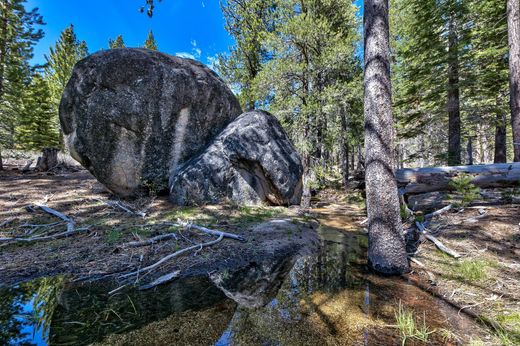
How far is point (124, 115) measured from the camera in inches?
303

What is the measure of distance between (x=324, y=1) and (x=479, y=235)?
11.5 metres

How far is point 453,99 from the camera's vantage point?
10742mm

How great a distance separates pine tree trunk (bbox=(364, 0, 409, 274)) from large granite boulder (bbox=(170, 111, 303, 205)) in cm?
452

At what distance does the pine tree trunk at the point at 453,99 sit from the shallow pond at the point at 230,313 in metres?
9.90

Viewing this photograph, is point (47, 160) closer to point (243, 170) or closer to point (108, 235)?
point (108, 235)

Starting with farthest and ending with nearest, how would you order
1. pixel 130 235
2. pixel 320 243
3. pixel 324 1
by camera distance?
pixel 324 1 → pixel 320 243 → pixel 130 235

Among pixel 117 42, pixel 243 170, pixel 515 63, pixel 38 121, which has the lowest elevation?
pixel 243 170

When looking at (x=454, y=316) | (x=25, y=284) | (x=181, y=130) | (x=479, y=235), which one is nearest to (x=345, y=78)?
(x=181, y=130)

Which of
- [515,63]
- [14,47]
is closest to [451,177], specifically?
[515,63]

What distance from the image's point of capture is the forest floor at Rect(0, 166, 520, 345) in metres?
3.14

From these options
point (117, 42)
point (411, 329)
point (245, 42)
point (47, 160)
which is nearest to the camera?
point (411, 329)

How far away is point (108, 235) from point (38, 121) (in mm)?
24530

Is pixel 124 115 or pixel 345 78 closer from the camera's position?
pixel 124 115

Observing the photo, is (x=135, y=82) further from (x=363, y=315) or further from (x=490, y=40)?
(x=490, y=40)
